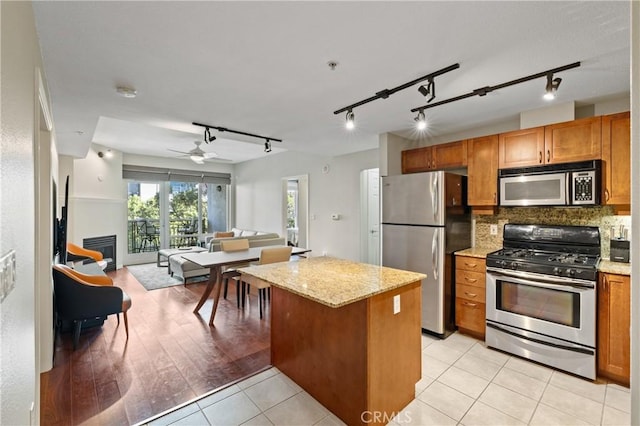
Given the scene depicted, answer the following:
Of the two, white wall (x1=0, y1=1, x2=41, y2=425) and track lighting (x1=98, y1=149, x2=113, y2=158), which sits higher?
track lighting (x1=98, y1=149, x2=113, y2=158)

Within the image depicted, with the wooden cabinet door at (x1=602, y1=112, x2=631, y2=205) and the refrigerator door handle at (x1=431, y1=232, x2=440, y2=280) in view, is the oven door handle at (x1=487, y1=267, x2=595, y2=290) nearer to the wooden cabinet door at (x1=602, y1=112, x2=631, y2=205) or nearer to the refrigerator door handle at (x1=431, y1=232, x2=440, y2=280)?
the refrigerator door handle at (x1=431, y1=232, x2=440, y2=280)

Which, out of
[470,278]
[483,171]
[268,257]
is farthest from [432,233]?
[268,257]

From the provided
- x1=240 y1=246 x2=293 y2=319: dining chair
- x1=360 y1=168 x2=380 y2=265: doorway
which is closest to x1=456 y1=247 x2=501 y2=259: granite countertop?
x1=360 y1=168 x2=380 y2=265: doorway

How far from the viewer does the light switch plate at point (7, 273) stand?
926 mm

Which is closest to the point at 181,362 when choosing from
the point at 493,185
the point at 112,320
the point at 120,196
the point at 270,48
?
the point at 112,320

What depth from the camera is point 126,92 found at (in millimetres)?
2430

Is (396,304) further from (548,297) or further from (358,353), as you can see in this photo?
(548,297)

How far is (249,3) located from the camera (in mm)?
1453

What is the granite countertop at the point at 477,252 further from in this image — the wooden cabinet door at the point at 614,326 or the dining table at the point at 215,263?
the dining table at the point at 215,263

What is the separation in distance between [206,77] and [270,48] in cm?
68

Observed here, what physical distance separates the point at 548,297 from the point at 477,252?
2.51 feet

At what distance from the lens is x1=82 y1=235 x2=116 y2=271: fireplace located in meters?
6.04

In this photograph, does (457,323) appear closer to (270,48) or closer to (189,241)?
(270,48)

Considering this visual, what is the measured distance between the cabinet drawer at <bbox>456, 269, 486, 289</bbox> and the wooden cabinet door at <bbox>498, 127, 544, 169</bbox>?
3.79 feet
